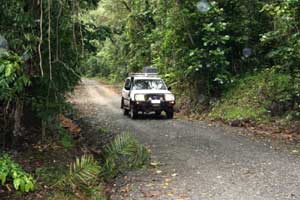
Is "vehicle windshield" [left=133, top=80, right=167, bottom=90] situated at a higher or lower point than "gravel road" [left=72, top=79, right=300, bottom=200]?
higher

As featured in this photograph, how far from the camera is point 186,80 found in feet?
71.1

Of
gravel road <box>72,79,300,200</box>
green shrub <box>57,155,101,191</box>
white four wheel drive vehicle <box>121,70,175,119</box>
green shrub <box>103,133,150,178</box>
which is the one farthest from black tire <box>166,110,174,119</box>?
green shrub <box>57,155,101,191</box>

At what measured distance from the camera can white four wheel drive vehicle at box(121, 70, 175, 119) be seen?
1802 cm

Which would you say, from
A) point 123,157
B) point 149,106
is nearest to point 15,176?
point 123,157

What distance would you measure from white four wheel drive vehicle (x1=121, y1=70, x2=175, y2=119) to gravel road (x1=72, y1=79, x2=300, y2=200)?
2.65 m

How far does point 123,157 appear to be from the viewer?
9.77 m

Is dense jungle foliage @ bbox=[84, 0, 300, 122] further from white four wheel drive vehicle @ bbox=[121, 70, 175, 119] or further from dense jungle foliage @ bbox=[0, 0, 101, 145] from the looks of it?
dense jungle foliage @ bbox=[0, 0, 101, 145]

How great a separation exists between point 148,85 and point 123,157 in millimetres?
9591

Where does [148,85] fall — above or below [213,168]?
above

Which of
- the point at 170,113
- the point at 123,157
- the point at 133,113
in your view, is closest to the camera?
the point at 123,157

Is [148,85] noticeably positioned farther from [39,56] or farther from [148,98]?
[39,56]

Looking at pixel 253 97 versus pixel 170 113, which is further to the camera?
pixel 170 113

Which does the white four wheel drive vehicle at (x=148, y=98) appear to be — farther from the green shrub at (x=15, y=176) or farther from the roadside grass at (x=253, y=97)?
the green shrub at (x=15, y=176)

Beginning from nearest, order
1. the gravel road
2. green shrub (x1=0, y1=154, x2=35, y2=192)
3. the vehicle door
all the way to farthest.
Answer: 1. green shrub (x1=0, y1=154, x2=35, y2=192)
2. the gravel road
3. the vehicle door
